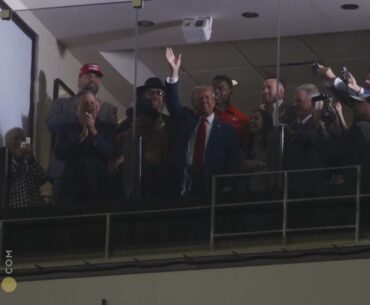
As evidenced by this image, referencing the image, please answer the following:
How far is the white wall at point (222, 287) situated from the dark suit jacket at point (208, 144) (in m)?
0.67

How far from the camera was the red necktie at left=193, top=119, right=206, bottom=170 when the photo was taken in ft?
45.4

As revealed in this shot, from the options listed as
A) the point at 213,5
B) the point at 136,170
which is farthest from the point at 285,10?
the point at 136,170

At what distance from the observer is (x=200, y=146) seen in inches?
546

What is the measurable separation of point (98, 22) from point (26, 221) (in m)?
1.56

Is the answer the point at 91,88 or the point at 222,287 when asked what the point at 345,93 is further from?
the point at 91,88

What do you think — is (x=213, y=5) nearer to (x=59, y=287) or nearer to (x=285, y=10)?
(x=285, y=10)

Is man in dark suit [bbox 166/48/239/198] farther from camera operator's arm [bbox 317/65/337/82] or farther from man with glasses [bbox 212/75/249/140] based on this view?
camera operator's arm [bbox 317/65/337/82]

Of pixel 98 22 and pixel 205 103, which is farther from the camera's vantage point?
pixel 98 22

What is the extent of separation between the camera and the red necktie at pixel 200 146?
13844mm

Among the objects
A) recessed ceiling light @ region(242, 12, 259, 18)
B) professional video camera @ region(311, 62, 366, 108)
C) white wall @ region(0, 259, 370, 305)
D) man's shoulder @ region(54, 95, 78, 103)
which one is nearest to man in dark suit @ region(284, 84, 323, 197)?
professional video camera @ region(311, 62, 366, 108)

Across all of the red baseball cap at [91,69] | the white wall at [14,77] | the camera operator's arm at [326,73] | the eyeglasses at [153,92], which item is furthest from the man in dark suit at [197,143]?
the white wall at [14,77]

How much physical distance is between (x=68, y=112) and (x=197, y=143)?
963 mm

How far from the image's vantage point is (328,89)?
13.8 m

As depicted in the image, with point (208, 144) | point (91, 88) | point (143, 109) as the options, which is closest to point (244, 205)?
point (208, 144)
